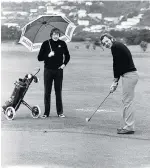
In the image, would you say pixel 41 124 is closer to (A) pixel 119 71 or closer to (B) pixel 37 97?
(A) pixel 119 71

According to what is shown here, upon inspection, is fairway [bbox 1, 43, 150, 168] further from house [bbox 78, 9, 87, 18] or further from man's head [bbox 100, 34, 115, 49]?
house [bbox 78, 9, 87, 18]

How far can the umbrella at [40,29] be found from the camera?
10.6 metres

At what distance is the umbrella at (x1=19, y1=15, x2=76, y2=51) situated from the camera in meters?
10.6

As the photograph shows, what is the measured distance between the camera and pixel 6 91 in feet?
50.0

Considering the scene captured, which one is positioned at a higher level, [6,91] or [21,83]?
[21,83]

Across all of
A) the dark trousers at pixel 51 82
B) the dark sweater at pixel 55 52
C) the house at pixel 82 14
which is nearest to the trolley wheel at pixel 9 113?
the dark trousers at pixel 51 82

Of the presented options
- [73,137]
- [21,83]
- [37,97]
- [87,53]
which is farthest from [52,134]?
[87,53]

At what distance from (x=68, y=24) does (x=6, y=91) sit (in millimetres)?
4876

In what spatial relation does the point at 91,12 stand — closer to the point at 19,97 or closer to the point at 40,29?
the point at 40,29

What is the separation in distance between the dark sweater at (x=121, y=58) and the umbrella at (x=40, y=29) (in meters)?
2.26

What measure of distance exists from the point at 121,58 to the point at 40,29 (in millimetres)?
2456

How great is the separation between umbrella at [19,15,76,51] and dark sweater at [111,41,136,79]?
88.9 inches

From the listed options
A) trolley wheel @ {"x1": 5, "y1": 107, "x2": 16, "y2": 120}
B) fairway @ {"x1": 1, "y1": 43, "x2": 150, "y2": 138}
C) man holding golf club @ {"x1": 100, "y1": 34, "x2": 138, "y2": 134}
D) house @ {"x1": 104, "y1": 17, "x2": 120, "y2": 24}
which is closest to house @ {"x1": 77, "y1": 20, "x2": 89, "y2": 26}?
house @ {"x1": 104, "y1": 17, "x2": 120, "y2": 24}

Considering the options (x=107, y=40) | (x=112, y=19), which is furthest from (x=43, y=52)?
(x=112, y=19)
